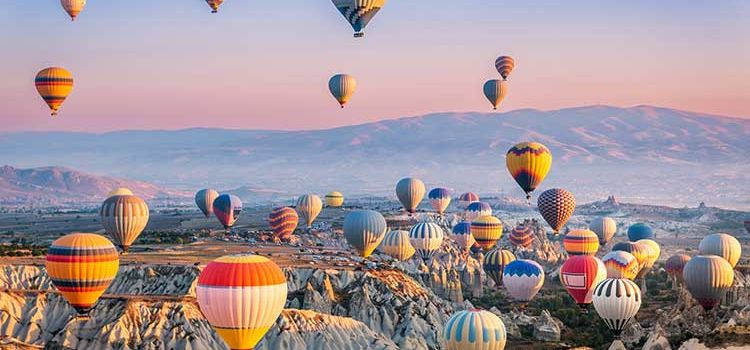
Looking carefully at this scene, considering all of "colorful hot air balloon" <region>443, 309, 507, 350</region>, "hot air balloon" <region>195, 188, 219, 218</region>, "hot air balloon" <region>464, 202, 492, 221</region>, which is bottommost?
"colorful hot air balloon" <region>443, 309, 507, 350</region>

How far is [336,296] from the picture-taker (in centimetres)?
8506

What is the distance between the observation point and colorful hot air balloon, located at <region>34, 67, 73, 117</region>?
10025 centimetres

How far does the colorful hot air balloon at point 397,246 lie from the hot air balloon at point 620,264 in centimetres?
1729

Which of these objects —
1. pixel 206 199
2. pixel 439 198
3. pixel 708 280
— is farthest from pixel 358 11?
pixel 439 198

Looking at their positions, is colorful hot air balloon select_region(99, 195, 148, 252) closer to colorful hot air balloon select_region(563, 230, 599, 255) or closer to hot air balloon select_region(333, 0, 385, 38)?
hot air balloon select_region(333, 0, 385, 38)

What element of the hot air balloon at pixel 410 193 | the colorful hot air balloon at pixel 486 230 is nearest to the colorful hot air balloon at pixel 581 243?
the colorful hot air balloon at pixel 486 230

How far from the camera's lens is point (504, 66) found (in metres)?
123

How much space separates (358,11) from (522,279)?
91.9 ft

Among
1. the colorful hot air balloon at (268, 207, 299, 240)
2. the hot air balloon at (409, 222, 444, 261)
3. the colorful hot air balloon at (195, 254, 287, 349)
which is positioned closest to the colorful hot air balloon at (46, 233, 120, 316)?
the colorful hot air balloon at (195, 254, 287, 349)

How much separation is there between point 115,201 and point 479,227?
4559 cm

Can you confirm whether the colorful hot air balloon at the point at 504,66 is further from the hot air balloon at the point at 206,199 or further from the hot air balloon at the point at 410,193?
the hot air balloon at the point at 206,199

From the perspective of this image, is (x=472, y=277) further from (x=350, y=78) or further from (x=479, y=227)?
(x=350, y=78)

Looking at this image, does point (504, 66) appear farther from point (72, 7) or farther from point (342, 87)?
point (72, 7)

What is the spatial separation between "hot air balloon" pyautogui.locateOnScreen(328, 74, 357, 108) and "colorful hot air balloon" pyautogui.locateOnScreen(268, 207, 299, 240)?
20.4m
